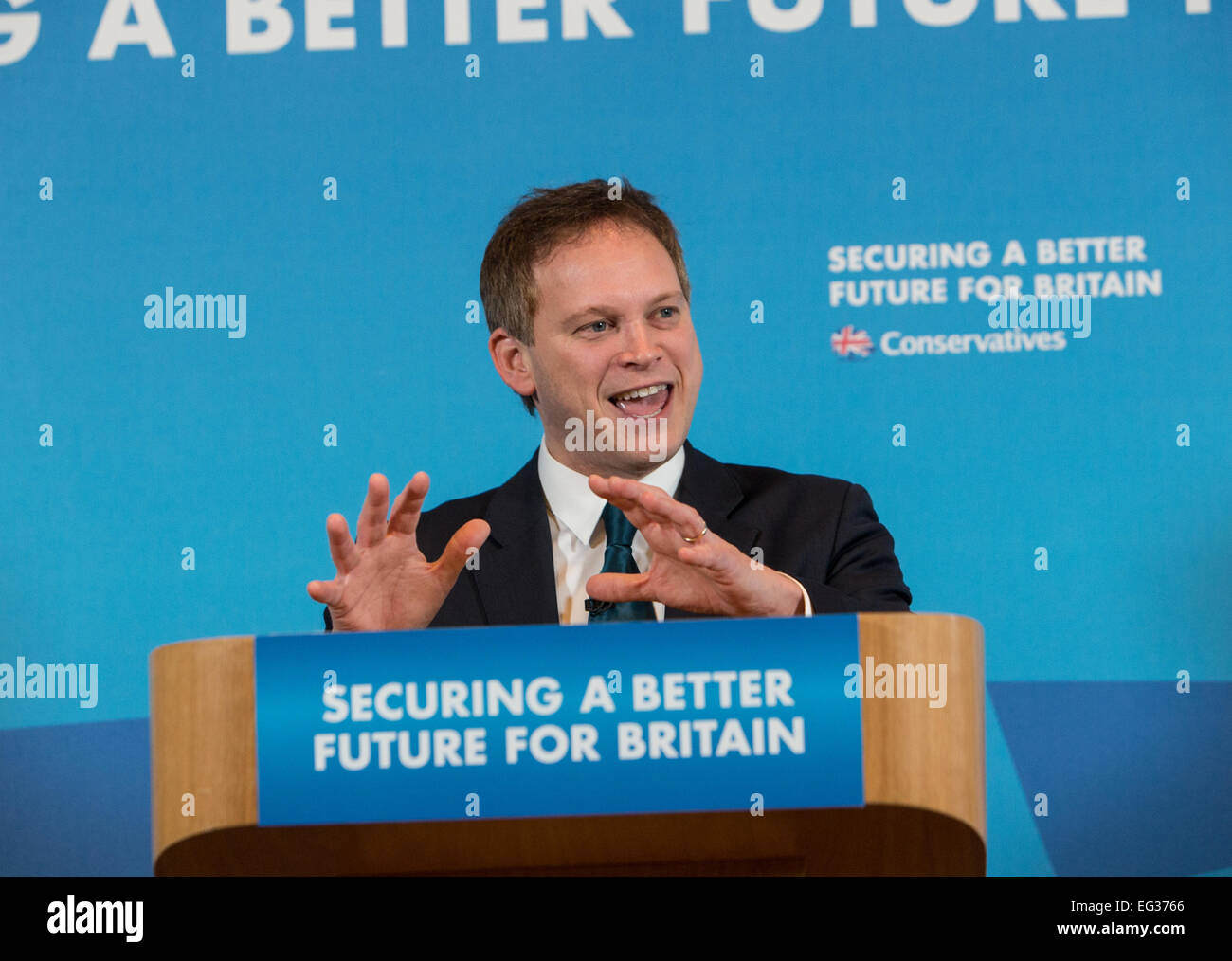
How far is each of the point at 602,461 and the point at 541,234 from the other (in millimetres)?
485

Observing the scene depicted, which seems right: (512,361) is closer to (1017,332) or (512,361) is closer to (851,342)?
(851,342)

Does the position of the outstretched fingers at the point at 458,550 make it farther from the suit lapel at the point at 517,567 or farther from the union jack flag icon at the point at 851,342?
the union jack flag icon at the point at 851,342

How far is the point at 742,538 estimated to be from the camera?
97.7 inches

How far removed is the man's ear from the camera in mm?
Result: 2906

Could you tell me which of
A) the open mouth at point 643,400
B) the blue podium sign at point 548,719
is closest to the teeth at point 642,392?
the open mouth at point 643,400

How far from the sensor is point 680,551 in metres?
1.64

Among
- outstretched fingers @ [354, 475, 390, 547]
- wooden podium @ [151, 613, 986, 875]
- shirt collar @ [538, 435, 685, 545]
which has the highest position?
shirt collar @ [538, 435, 685, 545]

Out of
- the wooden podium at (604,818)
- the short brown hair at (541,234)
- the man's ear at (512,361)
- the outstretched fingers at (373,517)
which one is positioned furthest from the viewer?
the man's ear at (512,361)

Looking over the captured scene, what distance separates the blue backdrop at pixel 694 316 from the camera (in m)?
2.91

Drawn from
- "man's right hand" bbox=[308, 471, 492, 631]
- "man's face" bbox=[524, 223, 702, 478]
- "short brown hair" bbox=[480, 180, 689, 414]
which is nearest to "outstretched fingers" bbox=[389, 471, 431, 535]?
"man's right hand" bbox=[308, 471, 492, 631]

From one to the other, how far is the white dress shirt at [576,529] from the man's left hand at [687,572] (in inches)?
21.1

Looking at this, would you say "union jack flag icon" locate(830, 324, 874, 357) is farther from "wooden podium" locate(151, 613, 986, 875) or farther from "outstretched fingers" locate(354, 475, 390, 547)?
"wooden podium" locate(151, 613, 986, 875)

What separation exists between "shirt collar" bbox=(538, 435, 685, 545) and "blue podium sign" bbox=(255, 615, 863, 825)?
1.04m

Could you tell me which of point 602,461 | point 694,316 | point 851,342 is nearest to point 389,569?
point 602,461
